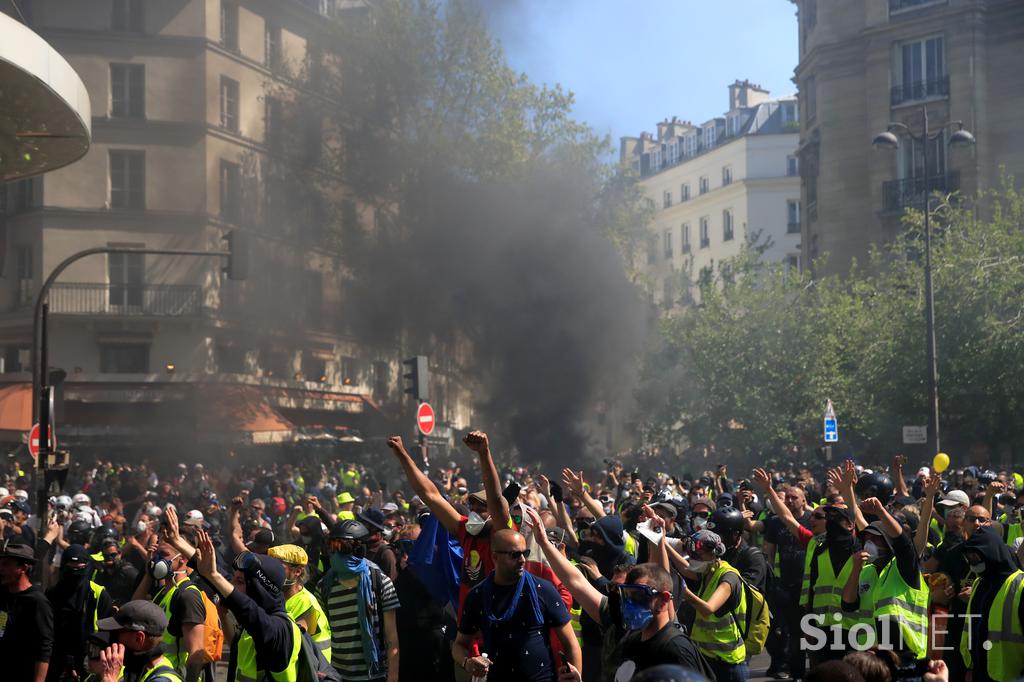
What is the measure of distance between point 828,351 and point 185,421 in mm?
16413

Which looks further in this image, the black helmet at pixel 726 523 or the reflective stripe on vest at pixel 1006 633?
the black helmet at pixel 726 523

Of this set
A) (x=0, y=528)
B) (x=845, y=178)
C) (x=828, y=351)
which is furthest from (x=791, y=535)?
(x=845, y=178)

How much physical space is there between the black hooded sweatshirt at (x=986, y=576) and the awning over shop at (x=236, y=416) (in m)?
27.5

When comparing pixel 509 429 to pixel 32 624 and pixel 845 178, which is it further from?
pixel 32 624

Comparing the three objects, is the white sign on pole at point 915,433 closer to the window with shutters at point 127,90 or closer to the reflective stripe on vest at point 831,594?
the reflective stripe on vest at point 831,594

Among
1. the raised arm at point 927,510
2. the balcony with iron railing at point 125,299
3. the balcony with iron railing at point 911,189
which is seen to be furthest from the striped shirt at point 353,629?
the balcony with iron railing at point 911,189

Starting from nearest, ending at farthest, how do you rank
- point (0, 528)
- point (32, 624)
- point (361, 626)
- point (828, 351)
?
1. point (32, 624)
2. point (361, 626)
3. point (0, 528)
4. point (828, 351)

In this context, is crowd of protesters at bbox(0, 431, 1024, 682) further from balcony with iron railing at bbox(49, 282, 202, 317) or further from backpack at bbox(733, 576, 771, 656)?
balcony with iron railing at bbox(49, 282, 202, 317)

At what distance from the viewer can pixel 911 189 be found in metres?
38.8

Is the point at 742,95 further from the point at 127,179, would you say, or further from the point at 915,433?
the point at 915,433

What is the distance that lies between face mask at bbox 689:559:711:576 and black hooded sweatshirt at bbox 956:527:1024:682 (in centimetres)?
128

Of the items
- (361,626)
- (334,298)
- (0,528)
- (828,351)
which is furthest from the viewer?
(334,298)

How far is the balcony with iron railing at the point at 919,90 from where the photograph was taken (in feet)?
126

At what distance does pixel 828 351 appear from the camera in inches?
1300
